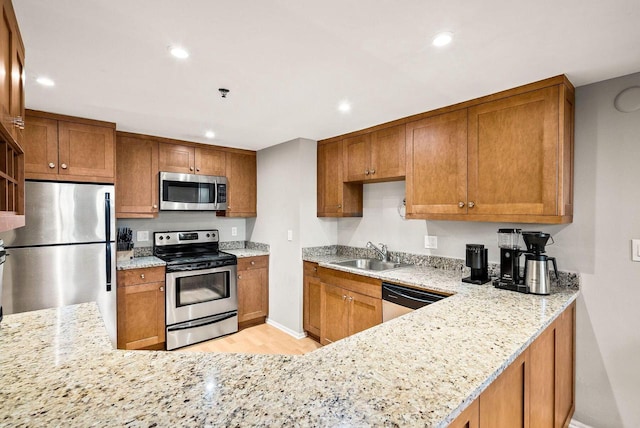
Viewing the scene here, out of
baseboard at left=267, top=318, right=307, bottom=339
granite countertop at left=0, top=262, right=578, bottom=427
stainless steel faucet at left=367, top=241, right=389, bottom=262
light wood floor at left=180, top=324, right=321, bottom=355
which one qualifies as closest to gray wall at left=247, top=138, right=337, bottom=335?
baseboard at left=267, top=318, right=307, bottom=339

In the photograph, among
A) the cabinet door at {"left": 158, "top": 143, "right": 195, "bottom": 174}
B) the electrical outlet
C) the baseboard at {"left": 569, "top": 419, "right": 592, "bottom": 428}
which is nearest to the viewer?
the baseboard at {"left": 569, "top": 419, "right": 592, "bottom": 428}

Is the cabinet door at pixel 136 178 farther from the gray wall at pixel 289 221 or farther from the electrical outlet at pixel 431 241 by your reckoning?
the electrical outlet at pixel 431 241

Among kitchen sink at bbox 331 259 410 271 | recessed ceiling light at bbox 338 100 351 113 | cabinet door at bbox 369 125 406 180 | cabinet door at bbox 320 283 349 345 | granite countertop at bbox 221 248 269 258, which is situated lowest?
cabinet door at bbox 320 283 349 345

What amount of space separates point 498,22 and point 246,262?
323 cm

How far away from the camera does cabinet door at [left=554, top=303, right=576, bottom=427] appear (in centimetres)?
178

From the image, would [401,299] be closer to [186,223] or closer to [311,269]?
[311,269]

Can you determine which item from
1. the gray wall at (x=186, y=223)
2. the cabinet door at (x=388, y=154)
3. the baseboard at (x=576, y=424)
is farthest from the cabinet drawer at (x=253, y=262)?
the baseboard at (x=576, y=424)

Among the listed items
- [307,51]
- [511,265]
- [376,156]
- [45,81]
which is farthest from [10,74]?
[511,265]

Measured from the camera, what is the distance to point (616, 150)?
6.29 ft

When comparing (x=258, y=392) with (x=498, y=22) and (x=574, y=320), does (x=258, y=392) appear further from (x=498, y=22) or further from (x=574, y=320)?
(x=574, y=320)

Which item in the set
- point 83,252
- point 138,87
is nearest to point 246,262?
point 83,252

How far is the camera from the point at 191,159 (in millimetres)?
3660

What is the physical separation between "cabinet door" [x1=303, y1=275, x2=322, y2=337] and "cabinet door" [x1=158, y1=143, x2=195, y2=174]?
73.0 inches

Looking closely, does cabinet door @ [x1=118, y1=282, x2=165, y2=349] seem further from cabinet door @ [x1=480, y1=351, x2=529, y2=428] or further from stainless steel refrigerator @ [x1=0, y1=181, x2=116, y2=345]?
cabinet door @ [x1=480, y1=351, x2=529, y2=428]
